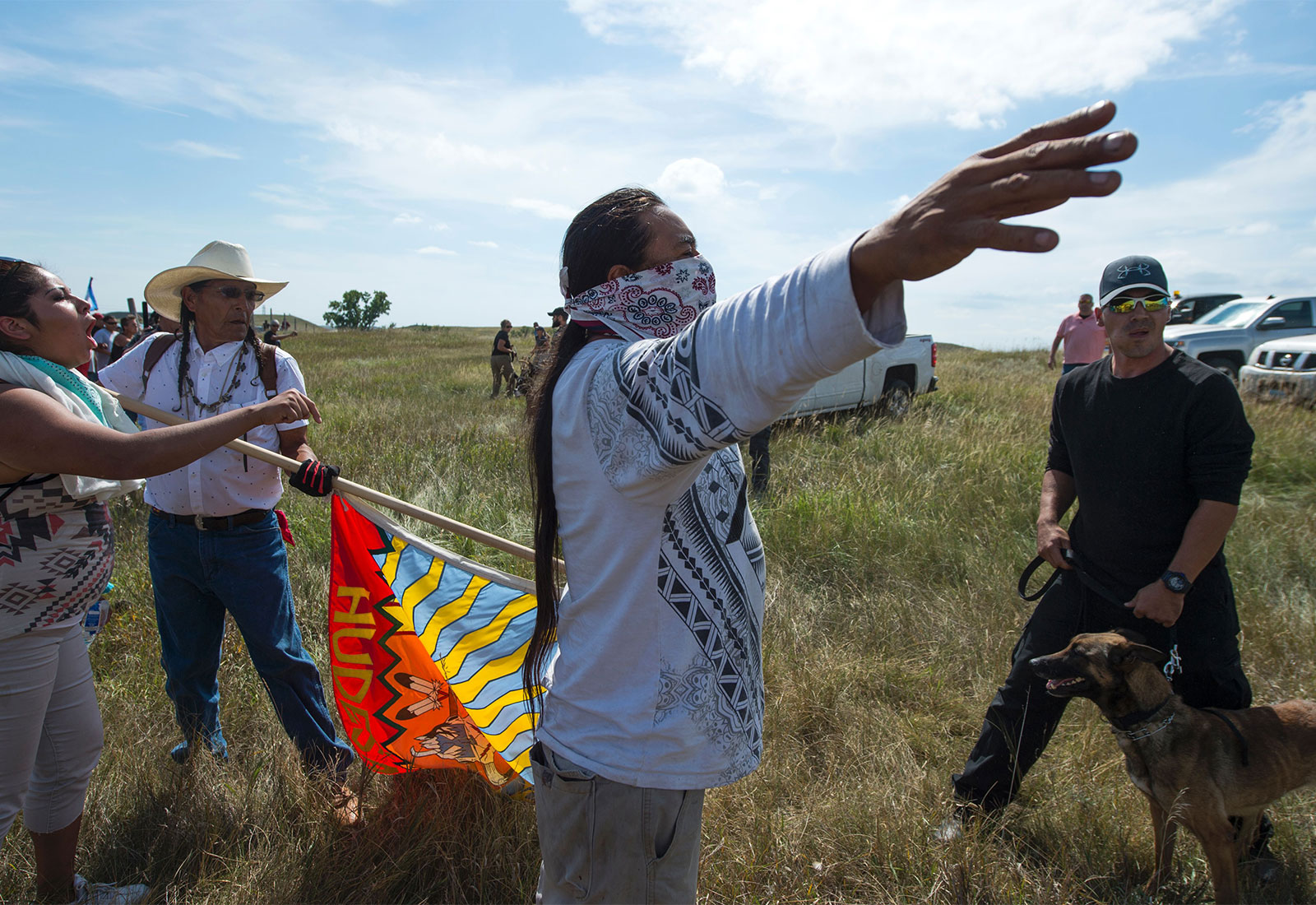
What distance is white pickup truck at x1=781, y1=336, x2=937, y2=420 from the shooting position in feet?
32.8

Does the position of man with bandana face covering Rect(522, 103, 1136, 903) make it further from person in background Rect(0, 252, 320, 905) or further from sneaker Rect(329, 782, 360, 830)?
sneaker Rect(329, 782, 360, 830)

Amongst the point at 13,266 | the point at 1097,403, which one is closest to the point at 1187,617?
the point at 1097,403

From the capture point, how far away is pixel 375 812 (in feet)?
9.65

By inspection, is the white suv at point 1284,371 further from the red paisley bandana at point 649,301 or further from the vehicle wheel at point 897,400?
the red paisley bandana at point 649,301

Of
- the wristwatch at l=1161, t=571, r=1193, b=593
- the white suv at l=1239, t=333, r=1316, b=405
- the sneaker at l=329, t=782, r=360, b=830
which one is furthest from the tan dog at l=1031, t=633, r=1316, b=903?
the white suv at l=1239, t=333, r=1316, b=405

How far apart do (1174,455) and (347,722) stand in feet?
10.5

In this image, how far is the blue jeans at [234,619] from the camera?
3.06m

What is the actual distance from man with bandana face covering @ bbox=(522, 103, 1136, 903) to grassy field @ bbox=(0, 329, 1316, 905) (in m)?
1.38

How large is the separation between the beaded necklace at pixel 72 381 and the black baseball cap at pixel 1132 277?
3327 mm

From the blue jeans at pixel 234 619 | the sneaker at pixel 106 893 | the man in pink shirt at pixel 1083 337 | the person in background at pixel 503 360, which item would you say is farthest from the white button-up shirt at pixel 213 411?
the person in background at pixel 503 360

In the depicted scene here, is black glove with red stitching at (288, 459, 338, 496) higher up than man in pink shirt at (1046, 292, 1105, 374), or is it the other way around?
man in pink shirt at (1046, 292, 1105, 374)

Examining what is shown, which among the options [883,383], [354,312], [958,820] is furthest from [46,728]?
[354,312]

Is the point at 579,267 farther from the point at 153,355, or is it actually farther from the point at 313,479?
the point at 153,355

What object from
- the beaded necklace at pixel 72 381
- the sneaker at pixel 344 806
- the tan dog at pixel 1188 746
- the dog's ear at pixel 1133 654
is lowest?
the sneaker at pixel 344 806
